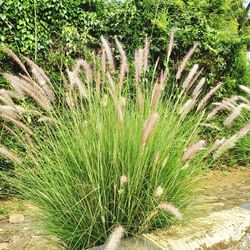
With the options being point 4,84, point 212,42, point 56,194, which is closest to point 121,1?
point 212,42

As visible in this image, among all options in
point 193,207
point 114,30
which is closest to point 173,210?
point 193,207

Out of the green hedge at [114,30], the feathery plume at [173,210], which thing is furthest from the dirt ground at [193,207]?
the green hedge at [114,30]

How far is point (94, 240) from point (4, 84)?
2.44 m

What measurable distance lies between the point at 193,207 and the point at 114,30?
308cm

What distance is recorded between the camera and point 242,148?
6.04 meters

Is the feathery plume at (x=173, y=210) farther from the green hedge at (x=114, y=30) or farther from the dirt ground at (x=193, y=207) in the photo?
the green hedge at (x=114, y=30)

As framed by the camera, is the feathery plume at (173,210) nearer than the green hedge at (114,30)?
Yes

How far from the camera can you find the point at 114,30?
200 inches

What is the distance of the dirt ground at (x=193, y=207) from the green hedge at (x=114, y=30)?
1.25m

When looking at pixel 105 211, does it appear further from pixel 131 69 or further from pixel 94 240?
pixel 131 69

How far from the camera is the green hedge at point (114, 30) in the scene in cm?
450

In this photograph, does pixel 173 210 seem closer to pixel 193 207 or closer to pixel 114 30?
pixel 193 207

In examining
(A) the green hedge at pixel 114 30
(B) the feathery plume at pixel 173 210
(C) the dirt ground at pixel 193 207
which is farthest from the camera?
(A) the green hedge at pixel 114 30

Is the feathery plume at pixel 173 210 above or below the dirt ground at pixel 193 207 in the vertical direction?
above
